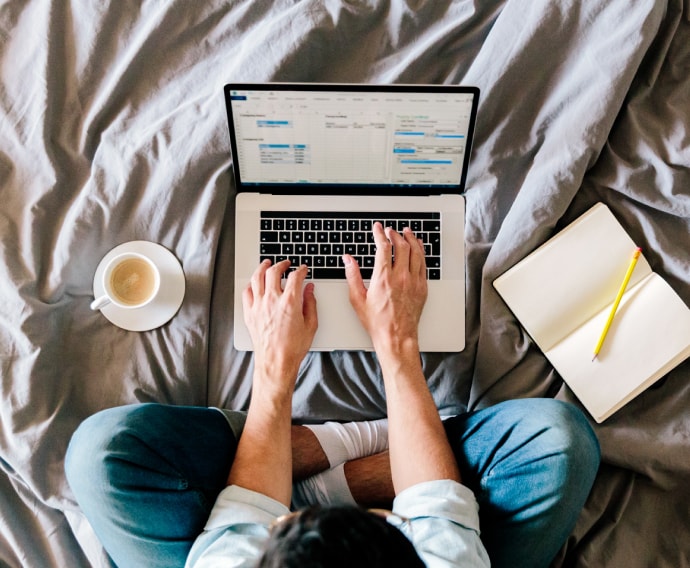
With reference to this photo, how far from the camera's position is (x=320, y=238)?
109 centimetres

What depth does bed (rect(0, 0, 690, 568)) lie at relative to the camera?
1062 mm

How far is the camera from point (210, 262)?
43.3 inches

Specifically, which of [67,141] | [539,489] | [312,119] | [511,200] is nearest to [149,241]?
[67,141]

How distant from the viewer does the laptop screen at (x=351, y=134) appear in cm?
98

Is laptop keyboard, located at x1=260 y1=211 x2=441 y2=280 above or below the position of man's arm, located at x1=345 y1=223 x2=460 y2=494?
above

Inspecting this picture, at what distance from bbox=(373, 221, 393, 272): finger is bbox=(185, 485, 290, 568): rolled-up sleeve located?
39cm

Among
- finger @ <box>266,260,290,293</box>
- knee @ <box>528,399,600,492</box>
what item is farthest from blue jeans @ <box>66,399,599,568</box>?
finger @ <box>266,260,290,293</box>

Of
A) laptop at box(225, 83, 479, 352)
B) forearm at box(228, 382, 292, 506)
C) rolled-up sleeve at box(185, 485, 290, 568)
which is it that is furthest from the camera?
laptop at box(225, 83, 479, 352)

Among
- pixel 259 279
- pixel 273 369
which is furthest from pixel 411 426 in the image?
pixel 259 279

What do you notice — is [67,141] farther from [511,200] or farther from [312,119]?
[511,200]

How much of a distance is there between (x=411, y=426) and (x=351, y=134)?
0.44 m

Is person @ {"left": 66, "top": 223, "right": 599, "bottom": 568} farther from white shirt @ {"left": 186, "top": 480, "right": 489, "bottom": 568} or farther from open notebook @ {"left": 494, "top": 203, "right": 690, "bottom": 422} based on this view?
open notebook @ {"left": 494, "top": 203, "right": 690, "bottom": 422}

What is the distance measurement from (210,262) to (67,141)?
32cm

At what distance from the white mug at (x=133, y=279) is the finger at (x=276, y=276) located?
175 millimetres
